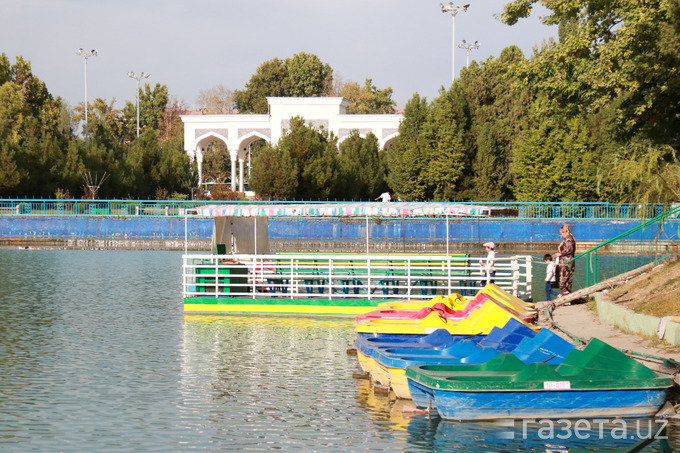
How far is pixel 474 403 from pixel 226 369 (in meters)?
5.10

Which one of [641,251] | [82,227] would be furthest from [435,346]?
[82,227]

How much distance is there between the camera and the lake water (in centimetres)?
941

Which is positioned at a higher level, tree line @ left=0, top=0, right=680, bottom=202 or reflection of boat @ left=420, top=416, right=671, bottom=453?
tree line @ left=0, top=0, right=680, bottom=202

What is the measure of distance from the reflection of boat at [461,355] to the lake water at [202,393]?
382 mm

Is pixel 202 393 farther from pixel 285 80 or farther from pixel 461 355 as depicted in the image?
pixel 285 80

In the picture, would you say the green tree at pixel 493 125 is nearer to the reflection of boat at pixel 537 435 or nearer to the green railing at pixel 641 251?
the green railing at pixel 641 251

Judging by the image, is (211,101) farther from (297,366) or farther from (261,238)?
(297,366)

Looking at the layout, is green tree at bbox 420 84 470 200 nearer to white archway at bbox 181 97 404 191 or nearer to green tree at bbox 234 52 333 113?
white archway at bbox 181 97 404 191

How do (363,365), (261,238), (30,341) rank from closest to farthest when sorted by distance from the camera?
(363,365)
(30,341)
(261,238)

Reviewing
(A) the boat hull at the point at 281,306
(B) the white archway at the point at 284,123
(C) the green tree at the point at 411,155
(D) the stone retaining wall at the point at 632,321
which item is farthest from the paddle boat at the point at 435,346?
(B) the white archway at the point at 284,123

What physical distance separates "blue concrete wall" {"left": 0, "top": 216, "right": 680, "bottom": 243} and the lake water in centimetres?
2203

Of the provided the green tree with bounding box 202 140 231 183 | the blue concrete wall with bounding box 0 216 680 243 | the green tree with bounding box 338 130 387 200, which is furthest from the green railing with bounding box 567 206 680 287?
the green tree with bounding box 202 140 231 183

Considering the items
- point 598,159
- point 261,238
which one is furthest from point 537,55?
point 598,159

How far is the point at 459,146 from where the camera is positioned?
50.4 m
